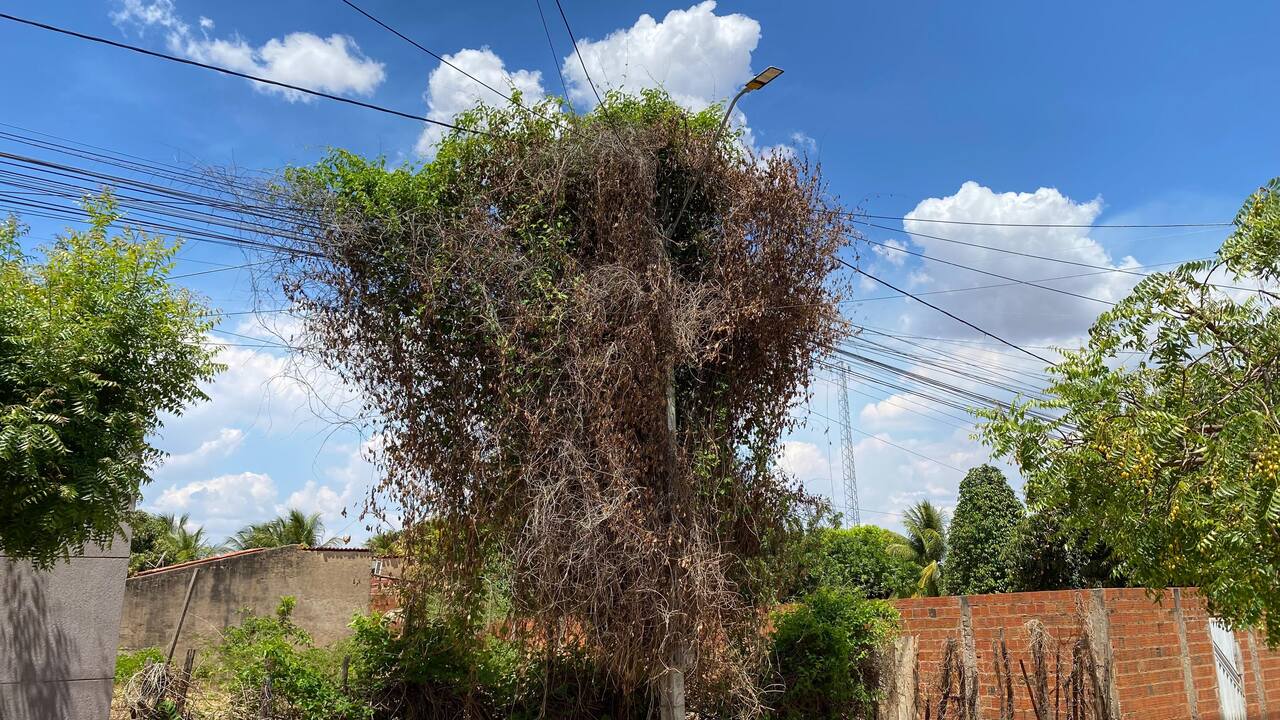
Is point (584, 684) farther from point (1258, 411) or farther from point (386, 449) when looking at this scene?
point (1258, 411)

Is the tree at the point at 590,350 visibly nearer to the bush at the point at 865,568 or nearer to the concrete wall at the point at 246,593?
the concrete wall at the point at 246,593

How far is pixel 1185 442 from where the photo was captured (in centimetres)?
551

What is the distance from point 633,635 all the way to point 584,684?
165 cm

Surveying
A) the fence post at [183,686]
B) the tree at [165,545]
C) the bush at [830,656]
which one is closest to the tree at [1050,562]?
the bush at [830,656]

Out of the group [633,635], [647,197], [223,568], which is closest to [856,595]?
[633,635]

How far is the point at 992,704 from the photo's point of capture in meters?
9.23

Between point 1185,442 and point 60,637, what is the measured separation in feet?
29.2

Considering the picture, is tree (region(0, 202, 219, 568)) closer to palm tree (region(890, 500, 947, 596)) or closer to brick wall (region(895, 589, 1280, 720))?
brick wall (region(895, 589, 1280, 720))

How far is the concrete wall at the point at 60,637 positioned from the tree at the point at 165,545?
20.1 meters

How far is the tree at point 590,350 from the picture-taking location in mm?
7594

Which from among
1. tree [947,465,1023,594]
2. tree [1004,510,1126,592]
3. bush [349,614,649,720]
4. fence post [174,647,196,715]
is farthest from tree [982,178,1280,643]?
tree [947,465,1023,594]

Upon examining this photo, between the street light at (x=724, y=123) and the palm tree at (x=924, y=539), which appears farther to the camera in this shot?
the palm tree at (x=924, y=539)

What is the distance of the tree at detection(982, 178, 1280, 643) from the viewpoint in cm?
502

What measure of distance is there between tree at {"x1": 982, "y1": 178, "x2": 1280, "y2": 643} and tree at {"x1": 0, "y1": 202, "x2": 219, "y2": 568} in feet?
20.1
